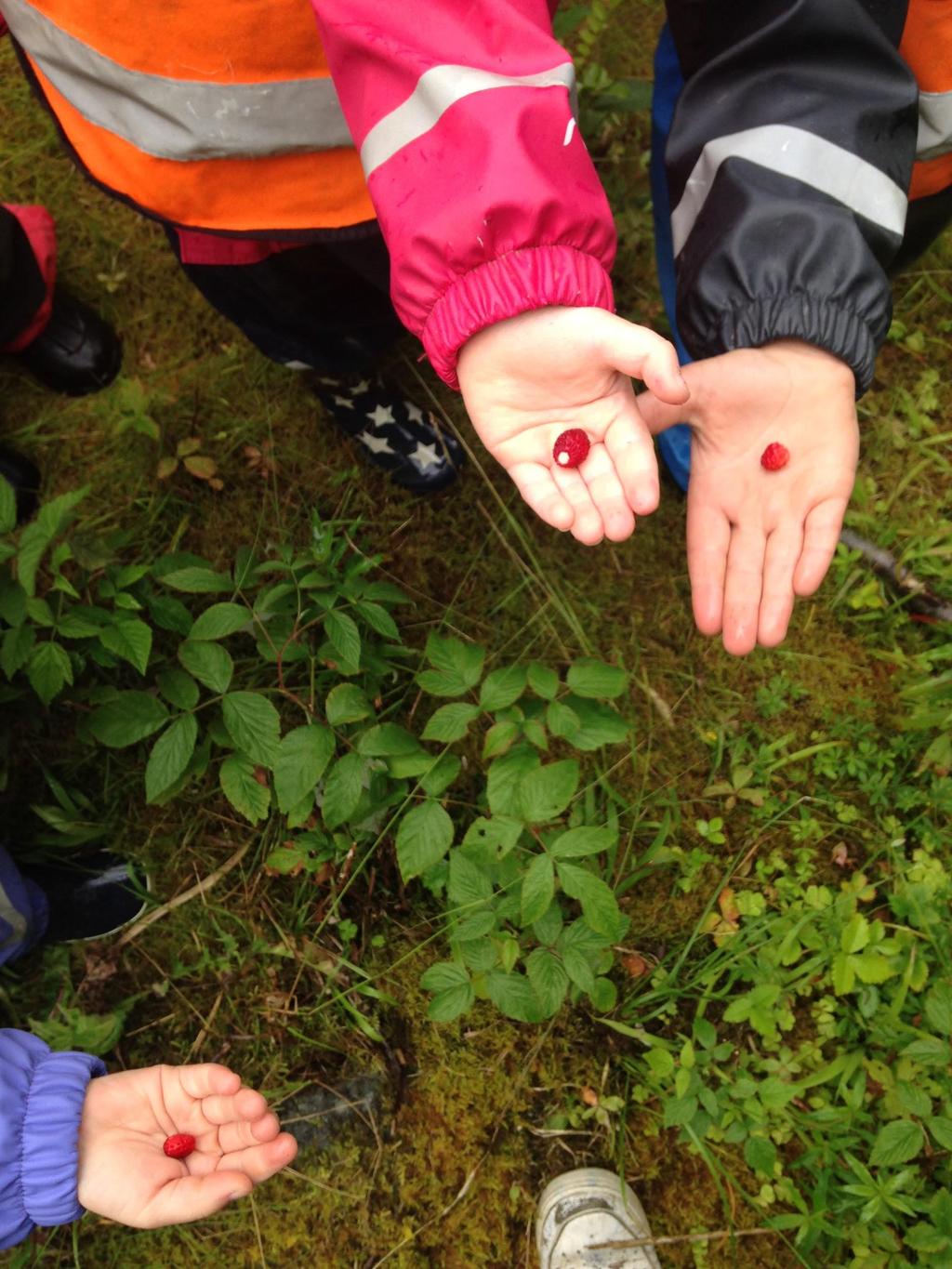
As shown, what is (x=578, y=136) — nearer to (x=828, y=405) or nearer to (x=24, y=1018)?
(x=828, y=405)

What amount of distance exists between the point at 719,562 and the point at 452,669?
0.67 meters

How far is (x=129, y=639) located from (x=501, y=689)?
919mm

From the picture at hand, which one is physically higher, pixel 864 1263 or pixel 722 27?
pixel 722 27

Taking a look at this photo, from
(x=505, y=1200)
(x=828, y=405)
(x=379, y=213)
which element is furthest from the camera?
(x=505, y=1200)

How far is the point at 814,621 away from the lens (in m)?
2.88

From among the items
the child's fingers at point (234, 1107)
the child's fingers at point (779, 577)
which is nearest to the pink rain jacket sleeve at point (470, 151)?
the child's fingers at point (779, 577)

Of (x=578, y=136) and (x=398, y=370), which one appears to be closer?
(x=578, y=136)

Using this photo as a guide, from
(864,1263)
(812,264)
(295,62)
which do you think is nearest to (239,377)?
(295,62)

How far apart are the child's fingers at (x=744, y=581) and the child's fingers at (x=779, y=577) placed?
18 mm

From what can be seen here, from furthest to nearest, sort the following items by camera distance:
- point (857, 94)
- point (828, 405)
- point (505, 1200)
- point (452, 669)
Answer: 1. point (505, 1200)
2. point (452, 669)
3. point (828, 405)
4. point (857, 94)

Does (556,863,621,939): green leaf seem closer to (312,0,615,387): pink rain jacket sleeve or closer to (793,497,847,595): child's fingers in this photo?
(793,497,847,595): child's fingers

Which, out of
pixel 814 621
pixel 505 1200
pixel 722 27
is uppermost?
pixel 722 27

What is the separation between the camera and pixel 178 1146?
1.75 meters

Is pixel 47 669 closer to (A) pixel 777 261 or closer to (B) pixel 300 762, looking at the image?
(B) pixel 300 762
